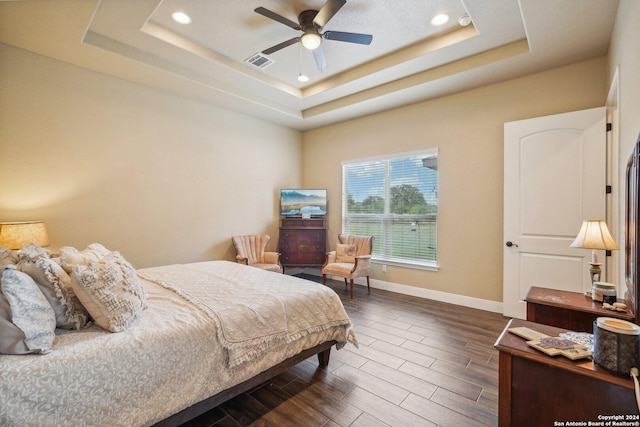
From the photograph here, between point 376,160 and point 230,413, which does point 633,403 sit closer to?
point 230,413

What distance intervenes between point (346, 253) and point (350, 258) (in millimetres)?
113

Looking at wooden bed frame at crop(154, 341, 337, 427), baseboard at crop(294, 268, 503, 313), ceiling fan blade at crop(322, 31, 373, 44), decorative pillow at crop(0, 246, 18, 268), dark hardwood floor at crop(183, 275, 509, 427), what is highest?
ceiling fan blade at crop(322, 31, 373, 44)

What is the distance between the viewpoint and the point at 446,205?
4113mm

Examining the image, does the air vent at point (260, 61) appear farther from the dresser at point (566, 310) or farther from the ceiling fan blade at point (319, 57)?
the dresser at point (566, 310)

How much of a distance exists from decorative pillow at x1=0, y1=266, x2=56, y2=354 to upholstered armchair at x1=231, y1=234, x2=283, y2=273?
297 centimetres

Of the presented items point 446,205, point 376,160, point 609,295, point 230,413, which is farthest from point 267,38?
point 609,295

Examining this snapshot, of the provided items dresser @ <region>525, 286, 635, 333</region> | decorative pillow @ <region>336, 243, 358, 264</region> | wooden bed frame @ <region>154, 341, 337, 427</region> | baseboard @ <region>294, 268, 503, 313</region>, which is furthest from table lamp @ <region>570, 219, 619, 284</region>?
decorative pillow @ <region>336, 243, 358, 264</region>

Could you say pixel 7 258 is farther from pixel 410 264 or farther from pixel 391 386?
pixel 410 264

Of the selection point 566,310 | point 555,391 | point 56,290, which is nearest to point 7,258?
point 56,290

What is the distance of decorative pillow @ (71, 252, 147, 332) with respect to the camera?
1527 millimetres

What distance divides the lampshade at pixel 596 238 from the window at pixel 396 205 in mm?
2216

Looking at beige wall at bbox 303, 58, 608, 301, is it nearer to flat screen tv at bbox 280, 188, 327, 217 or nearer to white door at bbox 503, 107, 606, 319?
white door at bbox 503, 107, 606, 319

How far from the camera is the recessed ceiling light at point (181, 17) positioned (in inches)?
105

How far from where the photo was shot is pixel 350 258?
4.71 meters
